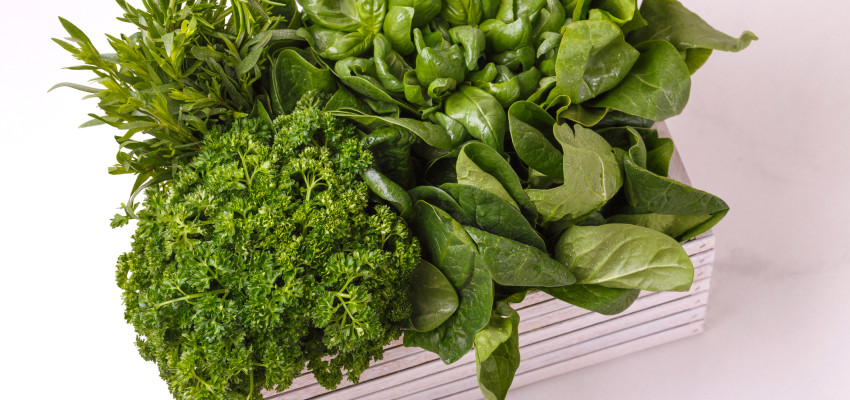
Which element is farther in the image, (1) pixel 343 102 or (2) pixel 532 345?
(2) pixel 532 345

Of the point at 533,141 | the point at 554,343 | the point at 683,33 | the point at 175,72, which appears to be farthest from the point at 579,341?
the point at 175,72

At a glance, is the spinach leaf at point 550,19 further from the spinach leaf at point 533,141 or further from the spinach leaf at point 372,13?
the spinach leaf at point 372,13

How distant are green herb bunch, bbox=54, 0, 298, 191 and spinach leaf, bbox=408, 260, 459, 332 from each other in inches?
17.0

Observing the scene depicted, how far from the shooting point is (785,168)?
207 centimetres

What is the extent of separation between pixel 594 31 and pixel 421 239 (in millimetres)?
474

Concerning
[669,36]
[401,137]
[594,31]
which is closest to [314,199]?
[401,137]

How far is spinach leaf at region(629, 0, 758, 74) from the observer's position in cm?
148

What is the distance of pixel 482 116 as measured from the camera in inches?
54.6

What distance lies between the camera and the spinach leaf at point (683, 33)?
58.2 inches

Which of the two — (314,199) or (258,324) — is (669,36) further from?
(258,324)

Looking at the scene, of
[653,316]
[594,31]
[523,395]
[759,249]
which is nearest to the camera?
[594,31]

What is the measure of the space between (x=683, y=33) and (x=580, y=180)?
16.9 inches

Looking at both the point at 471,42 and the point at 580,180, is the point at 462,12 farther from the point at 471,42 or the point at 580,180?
the point at 580,180

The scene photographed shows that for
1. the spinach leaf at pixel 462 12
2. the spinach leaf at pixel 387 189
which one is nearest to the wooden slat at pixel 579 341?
the spinach leaf at pixel 387 189
